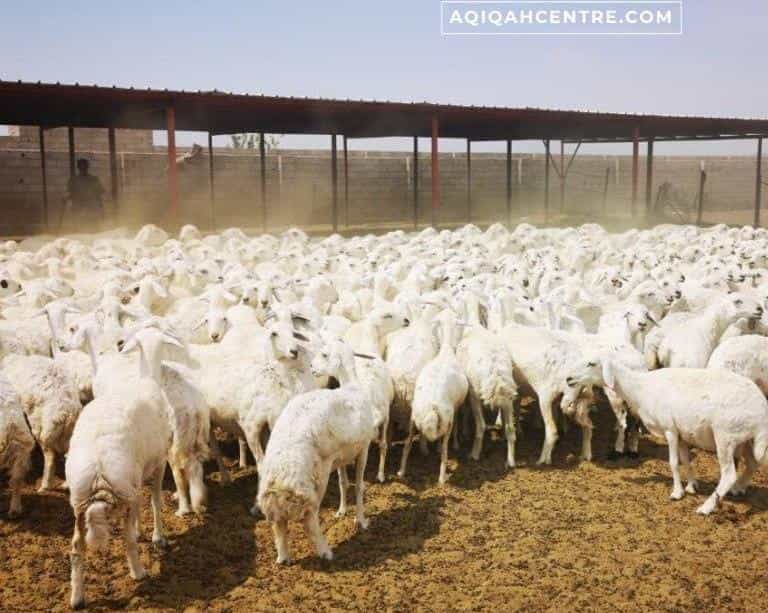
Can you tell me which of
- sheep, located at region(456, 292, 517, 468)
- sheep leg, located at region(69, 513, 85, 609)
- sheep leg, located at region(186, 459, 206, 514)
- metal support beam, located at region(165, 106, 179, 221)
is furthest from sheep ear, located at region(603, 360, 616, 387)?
metal support beam, located at region(165, 106, 179, 221)

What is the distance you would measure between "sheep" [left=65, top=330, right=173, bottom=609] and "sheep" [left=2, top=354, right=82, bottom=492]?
1.06 m

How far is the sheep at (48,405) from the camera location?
6852 mm

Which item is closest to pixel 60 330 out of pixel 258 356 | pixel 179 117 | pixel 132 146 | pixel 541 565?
pixel 258 356

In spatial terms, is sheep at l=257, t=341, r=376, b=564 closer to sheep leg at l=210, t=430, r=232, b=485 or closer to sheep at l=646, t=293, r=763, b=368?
sheep leg at l=210, t=430, r=232, b=485

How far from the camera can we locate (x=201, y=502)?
21.8 feet

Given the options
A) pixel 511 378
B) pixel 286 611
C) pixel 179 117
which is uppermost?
pixel 179 117

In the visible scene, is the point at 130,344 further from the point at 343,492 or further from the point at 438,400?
the point at 438,400

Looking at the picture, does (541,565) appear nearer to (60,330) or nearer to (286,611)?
(286,611)

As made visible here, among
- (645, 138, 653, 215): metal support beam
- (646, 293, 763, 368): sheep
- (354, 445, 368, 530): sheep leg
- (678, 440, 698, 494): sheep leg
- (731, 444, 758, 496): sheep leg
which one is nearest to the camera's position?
(354, 445, 368, 530): sheep leg

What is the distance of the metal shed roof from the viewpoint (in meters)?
17.6

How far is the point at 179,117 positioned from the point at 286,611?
722 inches

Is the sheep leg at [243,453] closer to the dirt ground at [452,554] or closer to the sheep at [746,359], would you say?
the dirt ground at [452,554]

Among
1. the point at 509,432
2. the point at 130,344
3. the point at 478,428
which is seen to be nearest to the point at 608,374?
the point at 509,432

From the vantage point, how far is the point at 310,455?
5688 millimetres
